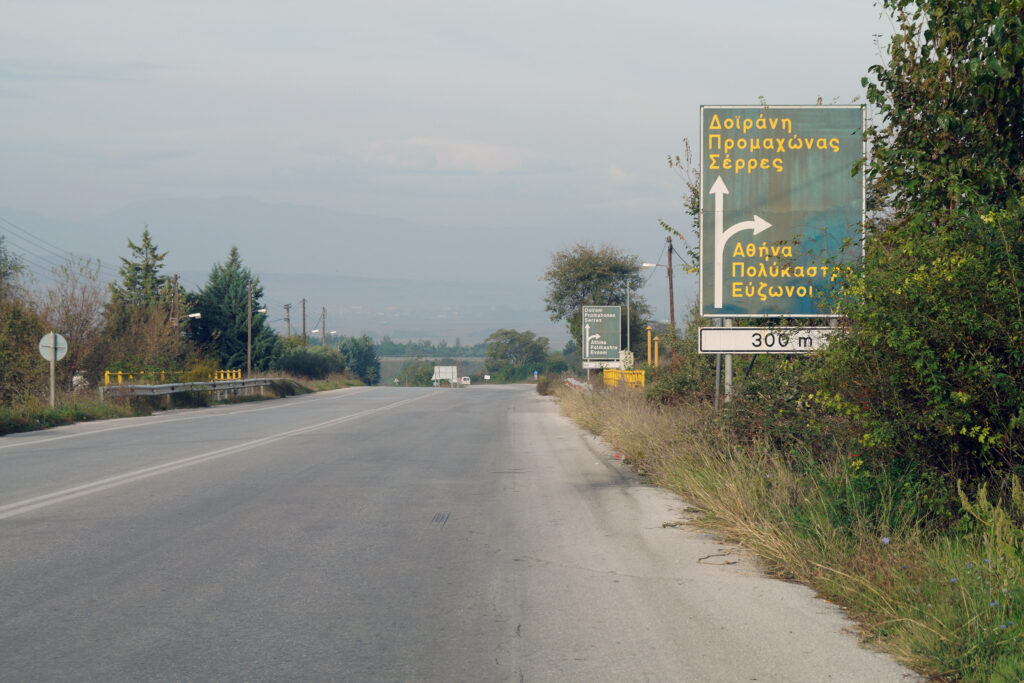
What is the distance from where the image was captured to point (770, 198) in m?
12.3

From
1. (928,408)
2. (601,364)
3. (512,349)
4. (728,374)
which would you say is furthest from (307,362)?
(512,349)

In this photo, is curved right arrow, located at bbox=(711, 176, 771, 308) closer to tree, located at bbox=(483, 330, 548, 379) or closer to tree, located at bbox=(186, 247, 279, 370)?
tree, located at bbox=(186, 247, 279, 370)

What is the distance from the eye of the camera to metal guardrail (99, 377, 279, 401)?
2962cm

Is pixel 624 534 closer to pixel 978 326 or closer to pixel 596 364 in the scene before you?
pixel 978 326

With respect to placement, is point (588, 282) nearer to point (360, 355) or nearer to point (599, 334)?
point (599, 334)

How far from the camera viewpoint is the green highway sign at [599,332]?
45.1 metres

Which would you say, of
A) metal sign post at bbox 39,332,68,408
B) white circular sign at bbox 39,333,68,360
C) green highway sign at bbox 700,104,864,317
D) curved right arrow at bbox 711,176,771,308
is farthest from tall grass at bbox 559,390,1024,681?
white circular sign at bbox 39,333,68,360

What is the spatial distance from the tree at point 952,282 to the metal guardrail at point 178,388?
26416mm

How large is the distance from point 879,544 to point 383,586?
343 centimetres

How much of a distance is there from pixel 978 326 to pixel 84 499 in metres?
8.80

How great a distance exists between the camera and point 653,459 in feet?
40.7

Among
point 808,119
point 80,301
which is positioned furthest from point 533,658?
point 80,301

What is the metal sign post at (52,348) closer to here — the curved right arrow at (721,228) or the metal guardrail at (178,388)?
the metal guardrail at (178,388)

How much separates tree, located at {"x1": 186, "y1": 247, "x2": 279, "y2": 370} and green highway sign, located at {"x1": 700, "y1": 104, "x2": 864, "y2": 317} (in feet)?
204
